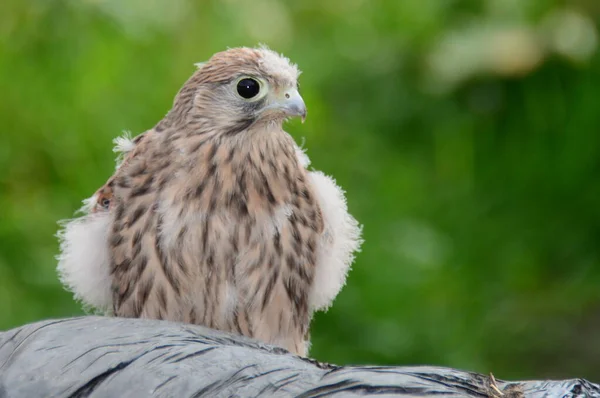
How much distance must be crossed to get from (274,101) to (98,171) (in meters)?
1.88

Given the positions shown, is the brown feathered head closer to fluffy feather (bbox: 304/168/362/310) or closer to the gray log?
fluffy feather (bbox: 304/168/362/310)

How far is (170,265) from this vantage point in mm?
3059

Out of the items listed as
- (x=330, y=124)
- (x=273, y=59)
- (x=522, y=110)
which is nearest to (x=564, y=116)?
(x=522, y=110)

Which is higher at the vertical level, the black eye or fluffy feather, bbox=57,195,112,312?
the black eye

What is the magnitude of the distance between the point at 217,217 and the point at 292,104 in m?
0.37

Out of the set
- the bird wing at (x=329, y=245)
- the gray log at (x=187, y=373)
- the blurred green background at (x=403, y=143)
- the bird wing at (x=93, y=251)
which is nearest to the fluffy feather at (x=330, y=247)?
the bird wing at (x=329, y=245)

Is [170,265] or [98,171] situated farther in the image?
[98,171]

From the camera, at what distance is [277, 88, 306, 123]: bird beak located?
296cm

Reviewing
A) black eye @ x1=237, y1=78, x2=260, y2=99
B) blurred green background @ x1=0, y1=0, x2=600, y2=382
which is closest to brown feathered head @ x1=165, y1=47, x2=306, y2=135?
black eye @ x1=237, y1=78, x2=260, y2=99

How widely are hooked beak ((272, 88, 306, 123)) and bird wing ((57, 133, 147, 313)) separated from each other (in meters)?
0.47

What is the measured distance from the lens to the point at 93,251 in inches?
125

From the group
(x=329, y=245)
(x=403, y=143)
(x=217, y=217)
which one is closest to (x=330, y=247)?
(x=329, y=245)

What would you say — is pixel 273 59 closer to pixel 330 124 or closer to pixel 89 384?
pixel 89 384

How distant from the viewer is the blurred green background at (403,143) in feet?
15.3
